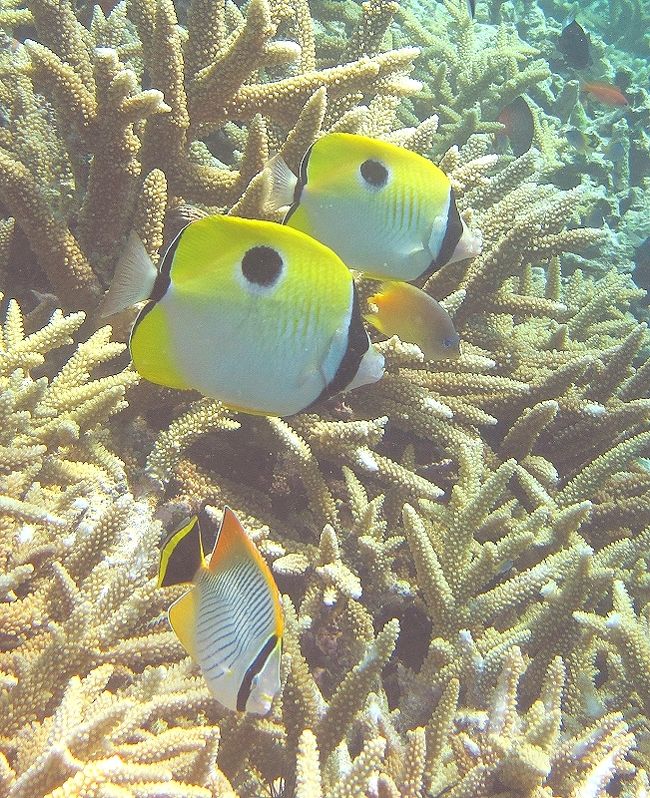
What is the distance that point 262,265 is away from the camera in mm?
1403

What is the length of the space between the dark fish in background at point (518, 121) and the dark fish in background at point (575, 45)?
1785mm

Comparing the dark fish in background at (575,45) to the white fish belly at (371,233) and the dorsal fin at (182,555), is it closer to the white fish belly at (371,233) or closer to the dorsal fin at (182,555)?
the white fish belly at (371,233)

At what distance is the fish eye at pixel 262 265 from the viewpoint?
4.58 ft

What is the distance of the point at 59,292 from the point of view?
Answer: 2.84 meters

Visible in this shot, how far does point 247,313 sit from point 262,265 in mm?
111

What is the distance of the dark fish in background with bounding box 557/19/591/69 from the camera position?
26.1 ft

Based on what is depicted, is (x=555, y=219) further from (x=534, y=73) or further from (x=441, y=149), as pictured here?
(x=534, y=73)

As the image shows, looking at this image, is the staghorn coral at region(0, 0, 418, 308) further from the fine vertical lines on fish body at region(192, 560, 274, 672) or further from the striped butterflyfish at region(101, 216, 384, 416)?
the fine vertical lines on fish body at region(192, 560, 274, 672)

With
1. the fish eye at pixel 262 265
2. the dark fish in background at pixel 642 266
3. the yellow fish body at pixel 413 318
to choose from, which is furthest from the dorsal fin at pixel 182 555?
the dark fish in background at pixel 642 266

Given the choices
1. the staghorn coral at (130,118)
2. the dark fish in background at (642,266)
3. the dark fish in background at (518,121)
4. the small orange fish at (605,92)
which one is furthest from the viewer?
the small orange fish at (605,92)

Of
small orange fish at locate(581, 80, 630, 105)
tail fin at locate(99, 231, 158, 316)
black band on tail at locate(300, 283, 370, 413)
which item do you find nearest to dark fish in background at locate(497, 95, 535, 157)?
small orange fish at locate(581, 80, 630, 105)

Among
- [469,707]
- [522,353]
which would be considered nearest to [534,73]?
[522,353]

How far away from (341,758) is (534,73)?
6740 mm

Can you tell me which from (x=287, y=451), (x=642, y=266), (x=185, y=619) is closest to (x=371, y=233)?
(x=287, y=451)
